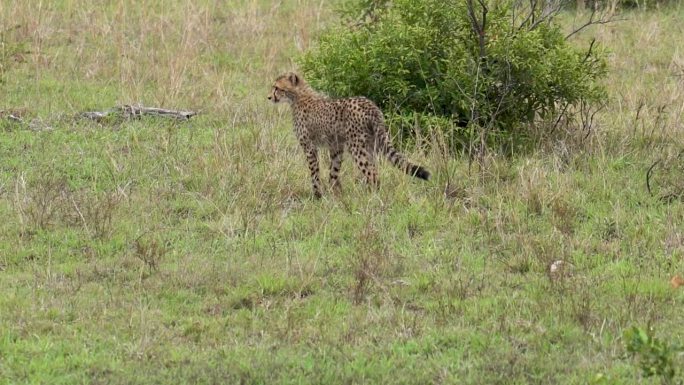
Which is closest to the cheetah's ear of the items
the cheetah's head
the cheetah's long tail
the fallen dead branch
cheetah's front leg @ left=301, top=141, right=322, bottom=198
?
the cheetah's head

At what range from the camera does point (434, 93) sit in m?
9.15

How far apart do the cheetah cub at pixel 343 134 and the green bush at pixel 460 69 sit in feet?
1.76

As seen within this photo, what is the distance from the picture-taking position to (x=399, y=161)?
821 centimetres

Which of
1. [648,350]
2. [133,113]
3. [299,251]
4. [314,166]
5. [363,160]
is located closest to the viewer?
[648,350]

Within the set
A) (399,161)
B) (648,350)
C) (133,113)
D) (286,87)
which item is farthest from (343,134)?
(648,350)

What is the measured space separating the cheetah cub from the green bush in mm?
536

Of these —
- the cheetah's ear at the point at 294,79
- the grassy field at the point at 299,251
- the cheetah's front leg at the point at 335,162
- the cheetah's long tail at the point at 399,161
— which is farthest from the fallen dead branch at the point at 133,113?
the cheetah's long tail at the point at 399,161

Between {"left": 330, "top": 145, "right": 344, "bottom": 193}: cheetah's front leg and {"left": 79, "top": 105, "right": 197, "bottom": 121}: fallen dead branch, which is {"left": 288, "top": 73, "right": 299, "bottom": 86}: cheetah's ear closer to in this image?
{"left": 330, "top": 145, "right": 344, "bottom": 193}: cheetah's front leg

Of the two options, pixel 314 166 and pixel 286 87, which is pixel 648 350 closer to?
pixel 314 166

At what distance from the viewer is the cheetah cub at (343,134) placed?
834 cm

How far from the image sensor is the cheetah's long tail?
26.1 feet

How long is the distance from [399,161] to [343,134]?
1.82 feet

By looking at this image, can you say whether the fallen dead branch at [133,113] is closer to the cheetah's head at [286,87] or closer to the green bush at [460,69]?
the cheetah's head at [286,87]

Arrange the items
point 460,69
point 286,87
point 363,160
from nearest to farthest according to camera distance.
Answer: point 363,160
point 460,69
point 286,87
